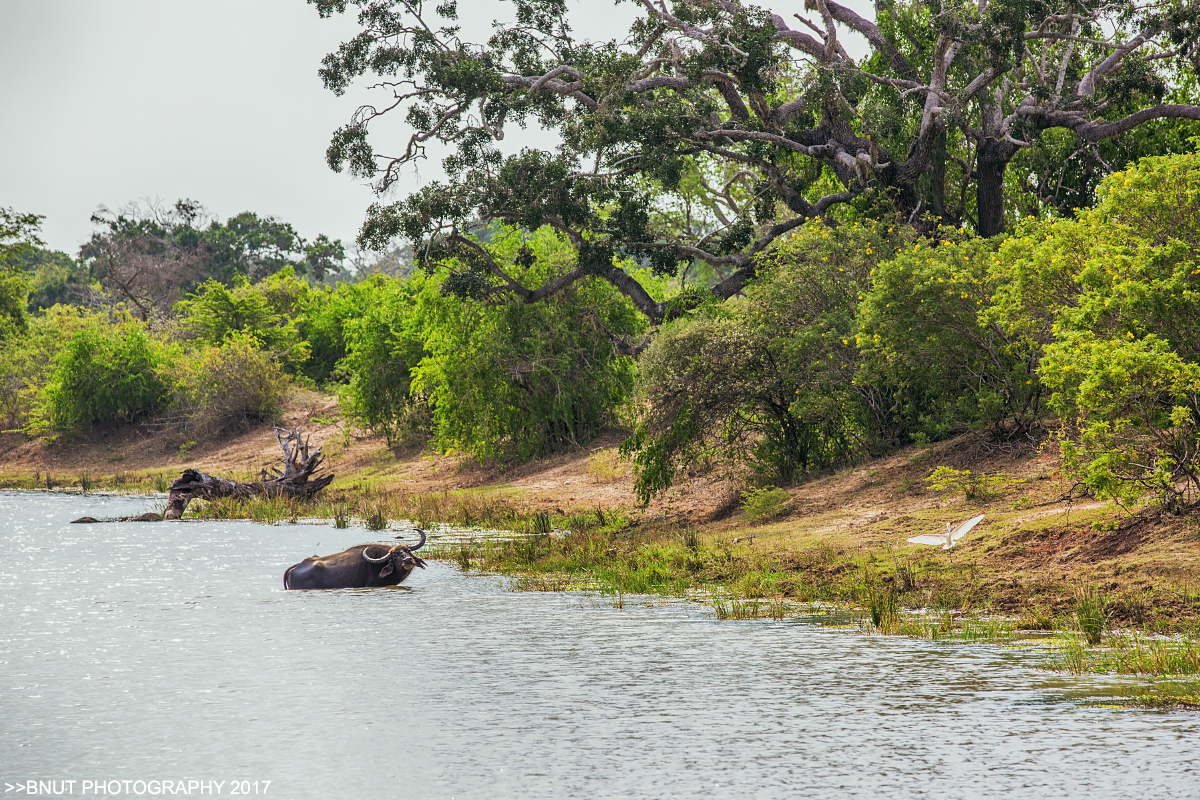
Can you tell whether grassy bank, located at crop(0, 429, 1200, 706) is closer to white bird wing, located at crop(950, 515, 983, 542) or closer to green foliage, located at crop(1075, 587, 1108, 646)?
green foliage, located at crop(1075, 587, 1108, 646)

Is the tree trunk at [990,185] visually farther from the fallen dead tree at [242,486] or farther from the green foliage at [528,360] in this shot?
the fallen dead tree at [242,486]

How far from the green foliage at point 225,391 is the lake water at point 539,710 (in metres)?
36.9

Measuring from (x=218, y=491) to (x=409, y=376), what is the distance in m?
12.6

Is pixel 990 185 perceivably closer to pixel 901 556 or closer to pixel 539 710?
pixel 901 556

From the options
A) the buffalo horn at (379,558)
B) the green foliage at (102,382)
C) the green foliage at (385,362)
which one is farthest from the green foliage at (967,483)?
the green foliage at (102,382)

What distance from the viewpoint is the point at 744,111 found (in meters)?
24.8

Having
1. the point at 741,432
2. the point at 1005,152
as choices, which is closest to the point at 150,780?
the point at 741,432

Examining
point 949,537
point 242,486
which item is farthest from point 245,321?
point 949,537

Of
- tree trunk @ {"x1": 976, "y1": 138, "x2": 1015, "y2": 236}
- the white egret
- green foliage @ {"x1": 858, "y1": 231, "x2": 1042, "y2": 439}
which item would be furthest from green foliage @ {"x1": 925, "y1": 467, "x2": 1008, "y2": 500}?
tree trunk @ {"x1": 976, "y1": 138, "x2": 1015, "y2": 236}

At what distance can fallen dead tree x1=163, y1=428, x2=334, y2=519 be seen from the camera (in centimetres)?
2350

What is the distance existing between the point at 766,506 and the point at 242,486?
549 inches

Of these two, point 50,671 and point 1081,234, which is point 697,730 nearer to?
point 50,671

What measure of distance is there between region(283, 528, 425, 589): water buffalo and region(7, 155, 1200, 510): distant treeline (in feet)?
21.7

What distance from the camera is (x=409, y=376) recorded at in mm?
36562
